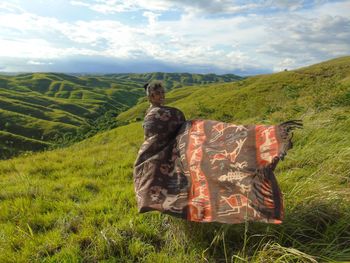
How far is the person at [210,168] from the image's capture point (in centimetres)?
441

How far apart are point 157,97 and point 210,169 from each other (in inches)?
88.3

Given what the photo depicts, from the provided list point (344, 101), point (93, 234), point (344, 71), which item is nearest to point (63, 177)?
point (93, 234)

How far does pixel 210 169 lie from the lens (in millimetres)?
5180

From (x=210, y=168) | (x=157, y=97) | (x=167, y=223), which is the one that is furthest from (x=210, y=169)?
(x=157, y=97)

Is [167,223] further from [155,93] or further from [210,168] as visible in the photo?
[155,93]

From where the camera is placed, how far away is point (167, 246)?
5.20 m

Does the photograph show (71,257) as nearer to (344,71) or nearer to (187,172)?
(187,172)

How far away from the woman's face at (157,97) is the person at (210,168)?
9cm

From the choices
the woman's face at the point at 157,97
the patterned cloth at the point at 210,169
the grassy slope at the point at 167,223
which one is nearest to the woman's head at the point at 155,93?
the woman's face at the point at 157,97

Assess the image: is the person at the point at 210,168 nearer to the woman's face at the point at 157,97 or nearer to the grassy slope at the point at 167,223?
the woman's face at the point at 157,97

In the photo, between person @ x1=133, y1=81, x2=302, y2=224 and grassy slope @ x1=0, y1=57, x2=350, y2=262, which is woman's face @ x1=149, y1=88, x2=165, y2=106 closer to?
person @ x1=133, y1=81, x2=302, y2=224

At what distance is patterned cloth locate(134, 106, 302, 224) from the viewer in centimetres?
441

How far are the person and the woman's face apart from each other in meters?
0.09

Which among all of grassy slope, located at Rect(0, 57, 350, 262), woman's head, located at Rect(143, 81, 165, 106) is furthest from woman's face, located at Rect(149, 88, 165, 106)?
grassy slope, located at Rect(0, 57, 350, 262)
